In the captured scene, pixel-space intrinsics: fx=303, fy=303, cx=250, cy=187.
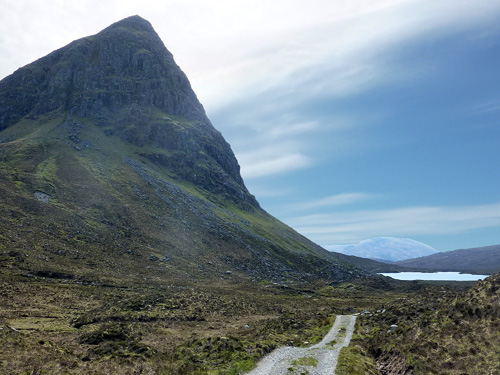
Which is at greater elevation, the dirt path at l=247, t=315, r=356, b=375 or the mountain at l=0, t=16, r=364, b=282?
the mountain at l=0, t=16, r=364, b=282

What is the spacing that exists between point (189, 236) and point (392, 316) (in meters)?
91.1

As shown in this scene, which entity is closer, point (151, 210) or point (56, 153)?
point (151, 210)

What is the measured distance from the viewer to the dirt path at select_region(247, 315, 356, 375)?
25.1m

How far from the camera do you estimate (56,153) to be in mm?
143250

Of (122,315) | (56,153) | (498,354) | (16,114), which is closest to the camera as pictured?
(498,354)

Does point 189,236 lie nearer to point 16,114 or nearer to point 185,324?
point 185,324

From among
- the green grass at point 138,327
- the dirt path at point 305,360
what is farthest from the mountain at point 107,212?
the dirt path at point 305,360

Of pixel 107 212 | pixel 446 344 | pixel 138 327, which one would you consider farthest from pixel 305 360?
pixel 107 212

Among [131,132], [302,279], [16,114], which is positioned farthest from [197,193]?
[16,114]

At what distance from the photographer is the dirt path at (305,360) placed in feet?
82.4

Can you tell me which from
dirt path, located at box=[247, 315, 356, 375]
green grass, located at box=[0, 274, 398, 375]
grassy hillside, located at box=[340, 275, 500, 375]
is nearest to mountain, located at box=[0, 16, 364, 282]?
green grass, located at box=[0, 274, 398, 375]

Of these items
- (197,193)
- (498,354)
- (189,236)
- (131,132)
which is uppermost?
(131,132)

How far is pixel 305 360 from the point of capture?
27.5 metres

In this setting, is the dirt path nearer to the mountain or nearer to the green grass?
the green grass
